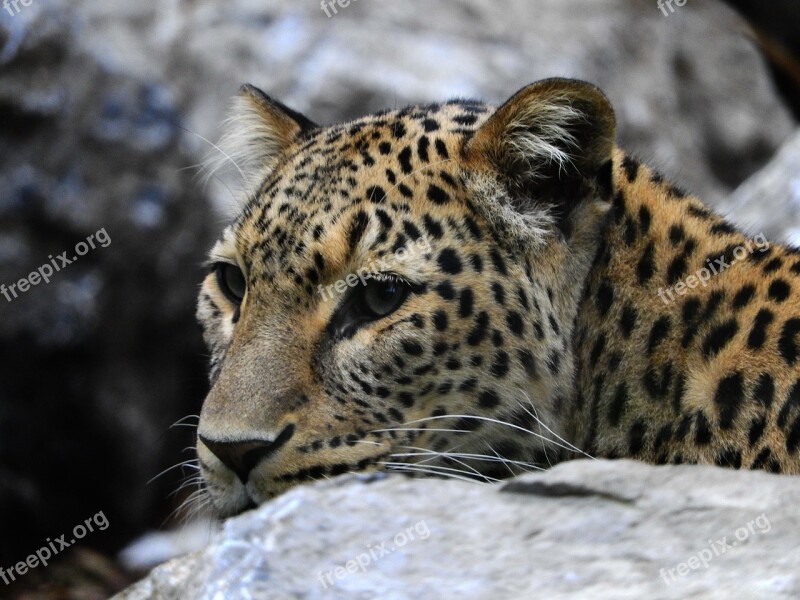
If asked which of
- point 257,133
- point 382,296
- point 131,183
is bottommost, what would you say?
point 382,296

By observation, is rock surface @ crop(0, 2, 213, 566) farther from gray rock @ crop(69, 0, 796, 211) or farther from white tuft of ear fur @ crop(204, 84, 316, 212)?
white tuft of ear fur @ crop(204, 84, 316, 212)

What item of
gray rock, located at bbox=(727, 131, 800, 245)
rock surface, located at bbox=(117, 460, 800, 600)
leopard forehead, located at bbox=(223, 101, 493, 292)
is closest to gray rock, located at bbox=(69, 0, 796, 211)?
gray rock, located at bbox=(727, 131, 800, 245)

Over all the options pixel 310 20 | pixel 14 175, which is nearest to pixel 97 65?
pixel 14 175

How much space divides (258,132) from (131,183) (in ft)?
14.4

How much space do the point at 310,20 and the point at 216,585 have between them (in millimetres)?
8612

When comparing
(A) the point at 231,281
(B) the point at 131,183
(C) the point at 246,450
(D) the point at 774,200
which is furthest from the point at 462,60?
(C) the point at 246,450

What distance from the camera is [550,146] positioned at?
5.11 meters

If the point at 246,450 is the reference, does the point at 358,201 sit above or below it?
above

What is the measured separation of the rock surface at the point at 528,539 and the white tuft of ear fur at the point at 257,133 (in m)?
2.84

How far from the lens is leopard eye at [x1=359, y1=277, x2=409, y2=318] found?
16.7 ft

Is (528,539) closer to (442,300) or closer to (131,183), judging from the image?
Answer: (442,300)

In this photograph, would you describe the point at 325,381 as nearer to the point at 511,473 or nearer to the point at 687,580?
the point at 511,473

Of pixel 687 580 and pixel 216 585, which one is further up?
pixel 216 585

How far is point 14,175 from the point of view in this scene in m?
10.4
